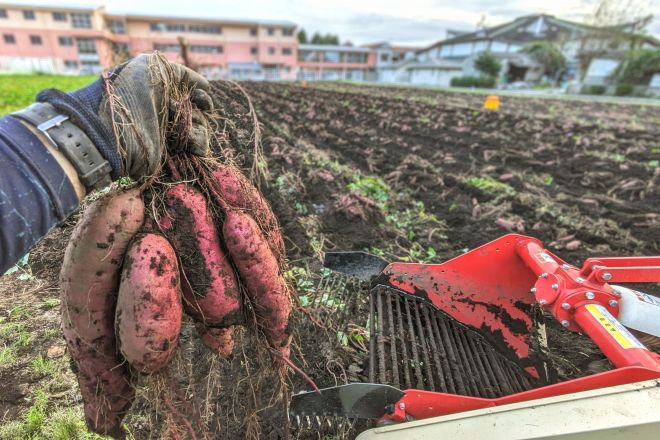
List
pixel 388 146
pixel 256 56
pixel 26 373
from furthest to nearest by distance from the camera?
pixel 256 56
pixel 388 146
pixel 26 373

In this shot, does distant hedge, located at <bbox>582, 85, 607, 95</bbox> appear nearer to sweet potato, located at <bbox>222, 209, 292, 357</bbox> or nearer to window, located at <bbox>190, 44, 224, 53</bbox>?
sweet potato, located at <bbox>222, 209, 292, 357</bbox>

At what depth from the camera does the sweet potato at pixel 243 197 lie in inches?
54.7

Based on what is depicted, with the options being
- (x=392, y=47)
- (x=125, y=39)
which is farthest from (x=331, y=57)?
(x=125, y=39)

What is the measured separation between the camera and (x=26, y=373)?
1.92m

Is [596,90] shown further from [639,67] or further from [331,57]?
[331,57]

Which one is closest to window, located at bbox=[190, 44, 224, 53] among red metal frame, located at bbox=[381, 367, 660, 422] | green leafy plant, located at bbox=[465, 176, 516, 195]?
green leafy plant, located at bbox=[465, 176, 516, 195]

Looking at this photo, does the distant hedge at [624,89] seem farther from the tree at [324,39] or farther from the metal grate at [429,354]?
the tree at [324,39]

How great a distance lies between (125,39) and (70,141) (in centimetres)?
5359

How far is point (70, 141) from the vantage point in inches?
45.5

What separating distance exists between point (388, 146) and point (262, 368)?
5937 mm

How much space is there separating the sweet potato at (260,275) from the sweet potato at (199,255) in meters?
0.06

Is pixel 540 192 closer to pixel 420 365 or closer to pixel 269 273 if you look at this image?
pixel 420 365

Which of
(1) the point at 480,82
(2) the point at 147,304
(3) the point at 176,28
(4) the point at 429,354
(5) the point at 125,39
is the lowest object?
(4) the point at 429,354

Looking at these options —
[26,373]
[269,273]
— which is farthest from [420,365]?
[26,373]
